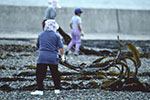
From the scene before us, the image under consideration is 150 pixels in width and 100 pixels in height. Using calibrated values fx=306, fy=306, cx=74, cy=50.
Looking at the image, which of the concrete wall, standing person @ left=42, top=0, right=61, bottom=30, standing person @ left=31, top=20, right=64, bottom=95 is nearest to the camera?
standing person @ left=31, top=20, right=64, bottom=95

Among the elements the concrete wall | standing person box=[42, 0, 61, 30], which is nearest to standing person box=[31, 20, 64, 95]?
standing person box=[42, 0, 61, 30]

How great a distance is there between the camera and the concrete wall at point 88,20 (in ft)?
48.6

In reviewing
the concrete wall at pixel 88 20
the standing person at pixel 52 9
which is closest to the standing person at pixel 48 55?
the standing person at pixel 52 9

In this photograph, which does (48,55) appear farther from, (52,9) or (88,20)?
(88,20)

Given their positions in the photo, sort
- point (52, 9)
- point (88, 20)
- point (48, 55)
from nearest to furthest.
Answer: point (48, 55), point (52, 9), point (88, 20)

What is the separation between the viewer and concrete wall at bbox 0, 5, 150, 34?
14.8 m

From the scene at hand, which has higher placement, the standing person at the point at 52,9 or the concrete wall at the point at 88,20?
the standing person at the point at 52,9

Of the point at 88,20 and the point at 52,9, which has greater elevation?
the point at 52,9

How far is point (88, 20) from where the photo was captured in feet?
51.2

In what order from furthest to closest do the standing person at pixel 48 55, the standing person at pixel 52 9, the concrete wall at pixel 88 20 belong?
the concrete wall at pixel 88 20, the standing person at pixel 52 9, the standing person at pixel 48 55

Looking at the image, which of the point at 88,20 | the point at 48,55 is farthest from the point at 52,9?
the point at 88,20

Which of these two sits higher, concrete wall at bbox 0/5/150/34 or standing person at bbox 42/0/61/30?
standing person at bbox 42/0/61/30

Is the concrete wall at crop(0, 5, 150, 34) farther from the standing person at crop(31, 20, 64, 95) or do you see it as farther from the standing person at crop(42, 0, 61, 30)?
the standing person at crop(31, 20, 64, 95)

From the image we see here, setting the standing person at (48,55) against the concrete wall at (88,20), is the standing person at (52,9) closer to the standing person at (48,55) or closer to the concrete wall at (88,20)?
the standing person at (48,55)
